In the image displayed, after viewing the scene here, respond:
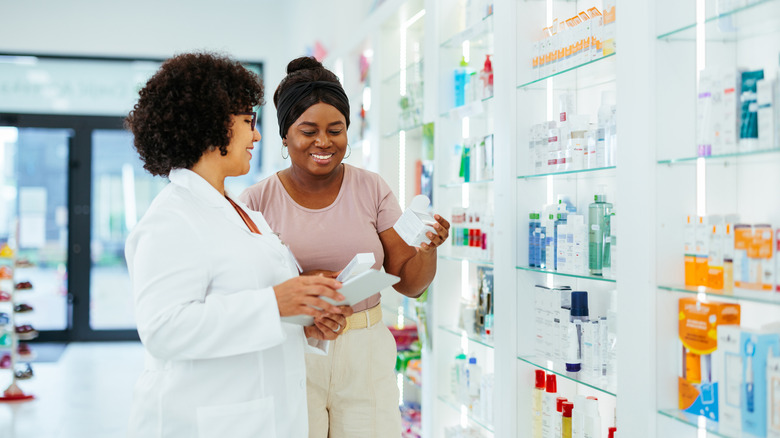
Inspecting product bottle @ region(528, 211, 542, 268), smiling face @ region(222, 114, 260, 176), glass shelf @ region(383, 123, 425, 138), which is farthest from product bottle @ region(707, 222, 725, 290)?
glass shelf @ region(383, 123, 425, 138)

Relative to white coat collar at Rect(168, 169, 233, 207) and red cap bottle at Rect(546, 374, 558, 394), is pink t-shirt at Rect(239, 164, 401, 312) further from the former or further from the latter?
red cap bottle at Rect(546, 374, 558, 394)

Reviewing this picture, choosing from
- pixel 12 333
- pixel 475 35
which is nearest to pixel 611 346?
pixel 475 35

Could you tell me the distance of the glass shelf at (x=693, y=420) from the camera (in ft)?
5.75

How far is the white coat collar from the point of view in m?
1.61

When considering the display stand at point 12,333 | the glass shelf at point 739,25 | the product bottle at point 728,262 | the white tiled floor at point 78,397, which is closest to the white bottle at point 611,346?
the product bottle at point 728,262

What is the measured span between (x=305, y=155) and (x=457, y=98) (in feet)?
4.41

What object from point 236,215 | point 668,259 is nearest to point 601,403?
point 668,259

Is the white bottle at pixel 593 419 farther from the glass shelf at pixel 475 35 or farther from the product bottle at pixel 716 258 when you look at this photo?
the glass shelf at pixel 475 35

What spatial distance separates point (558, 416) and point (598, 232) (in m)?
0.73

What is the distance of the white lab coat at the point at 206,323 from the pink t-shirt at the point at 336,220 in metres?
0.44

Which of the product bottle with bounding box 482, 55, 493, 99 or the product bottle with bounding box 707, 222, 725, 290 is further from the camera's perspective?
the product bottle with bounding box 482, 55, 493, 99

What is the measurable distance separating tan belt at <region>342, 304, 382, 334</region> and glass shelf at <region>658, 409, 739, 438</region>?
2.89 feet

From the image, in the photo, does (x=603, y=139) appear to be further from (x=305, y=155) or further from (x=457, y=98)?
(x=457, y=98)

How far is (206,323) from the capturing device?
1461 millimetres
